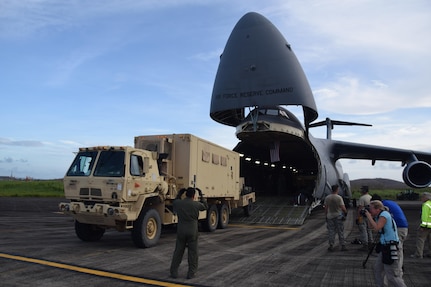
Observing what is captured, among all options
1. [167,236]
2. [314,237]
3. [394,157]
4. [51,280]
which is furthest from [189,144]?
[394,157]

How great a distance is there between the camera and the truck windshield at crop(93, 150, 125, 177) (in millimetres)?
9266

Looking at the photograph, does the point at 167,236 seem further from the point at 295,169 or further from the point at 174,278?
the point at 295,169

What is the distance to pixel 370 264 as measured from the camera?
774 cm

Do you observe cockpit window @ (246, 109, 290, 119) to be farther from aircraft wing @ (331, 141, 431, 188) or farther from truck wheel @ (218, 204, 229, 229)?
aircraft wing @ (331, 141, 431, 188)

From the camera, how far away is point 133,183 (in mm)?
9234

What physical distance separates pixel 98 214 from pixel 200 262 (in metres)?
3.02

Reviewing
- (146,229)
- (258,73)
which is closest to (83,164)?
(146,229)

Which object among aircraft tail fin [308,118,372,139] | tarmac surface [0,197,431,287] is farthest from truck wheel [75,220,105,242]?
aircraft tail fin [308,118,372,139]

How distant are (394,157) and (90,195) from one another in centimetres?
2107

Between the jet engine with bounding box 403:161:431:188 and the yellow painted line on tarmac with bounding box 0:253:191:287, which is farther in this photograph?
the jet engine with bounding box 403:161:431:188

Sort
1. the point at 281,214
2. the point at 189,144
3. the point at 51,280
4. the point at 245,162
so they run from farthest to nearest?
the point at 245,162, the point at 281,214, the point at 189,144, the point at 51,280

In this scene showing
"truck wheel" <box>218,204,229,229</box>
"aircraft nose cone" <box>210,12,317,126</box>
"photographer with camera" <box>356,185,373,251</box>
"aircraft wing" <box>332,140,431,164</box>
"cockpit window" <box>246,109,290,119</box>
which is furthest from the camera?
"aircraft wing" <box>332,140,431,164</box>

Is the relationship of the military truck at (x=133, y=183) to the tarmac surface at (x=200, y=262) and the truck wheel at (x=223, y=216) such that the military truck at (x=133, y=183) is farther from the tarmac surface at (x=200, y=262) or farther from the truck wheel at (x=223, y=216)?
the truck wheel at (x=223, y=216)

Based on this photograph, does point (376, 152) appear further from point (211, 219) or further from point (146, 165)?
point (146, 165)
